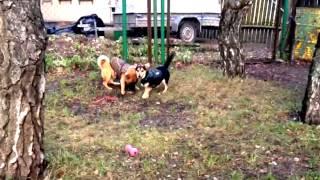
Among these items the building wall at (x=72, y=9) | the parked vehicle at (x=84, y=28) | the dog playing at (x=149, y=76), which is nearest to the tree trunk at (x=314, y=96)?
the dog playing at (x=149, y=76)

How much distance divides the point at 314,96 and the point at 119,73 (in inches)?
94.9

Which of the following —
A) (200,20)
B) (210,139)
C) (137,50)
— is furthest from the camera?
(200,20)

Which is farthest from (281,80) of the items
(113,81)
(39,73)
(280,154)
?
(39,73)

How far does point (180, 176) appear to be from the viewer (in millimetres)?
3104

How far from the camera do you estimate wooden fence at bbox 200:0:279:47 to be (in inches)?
464

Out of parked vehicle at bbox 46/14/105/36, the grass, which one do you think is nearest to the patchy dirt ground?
the grass

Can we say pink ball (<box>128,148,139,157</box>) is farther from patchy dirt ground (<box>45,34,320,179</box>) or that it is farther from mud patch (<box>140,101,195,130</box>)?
mud patch (<box>140,101,195,130</box>)

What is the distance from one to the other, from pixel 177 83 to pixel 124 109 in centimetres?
131

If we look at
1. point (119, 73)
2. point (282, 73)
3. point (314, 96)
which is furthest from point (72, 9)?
point (314, 96)

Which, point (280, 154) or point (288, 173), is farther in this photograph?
point (280, 154)

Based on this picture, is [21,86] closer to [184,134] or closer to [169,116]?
[184,134]

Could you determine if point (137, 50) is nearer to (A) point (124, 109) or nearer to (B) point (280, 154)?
(A) point (124, 109)

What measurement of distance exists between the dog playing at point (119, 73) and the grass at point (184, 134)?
142 millimetres

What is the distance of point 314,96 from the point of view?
4102 mm
